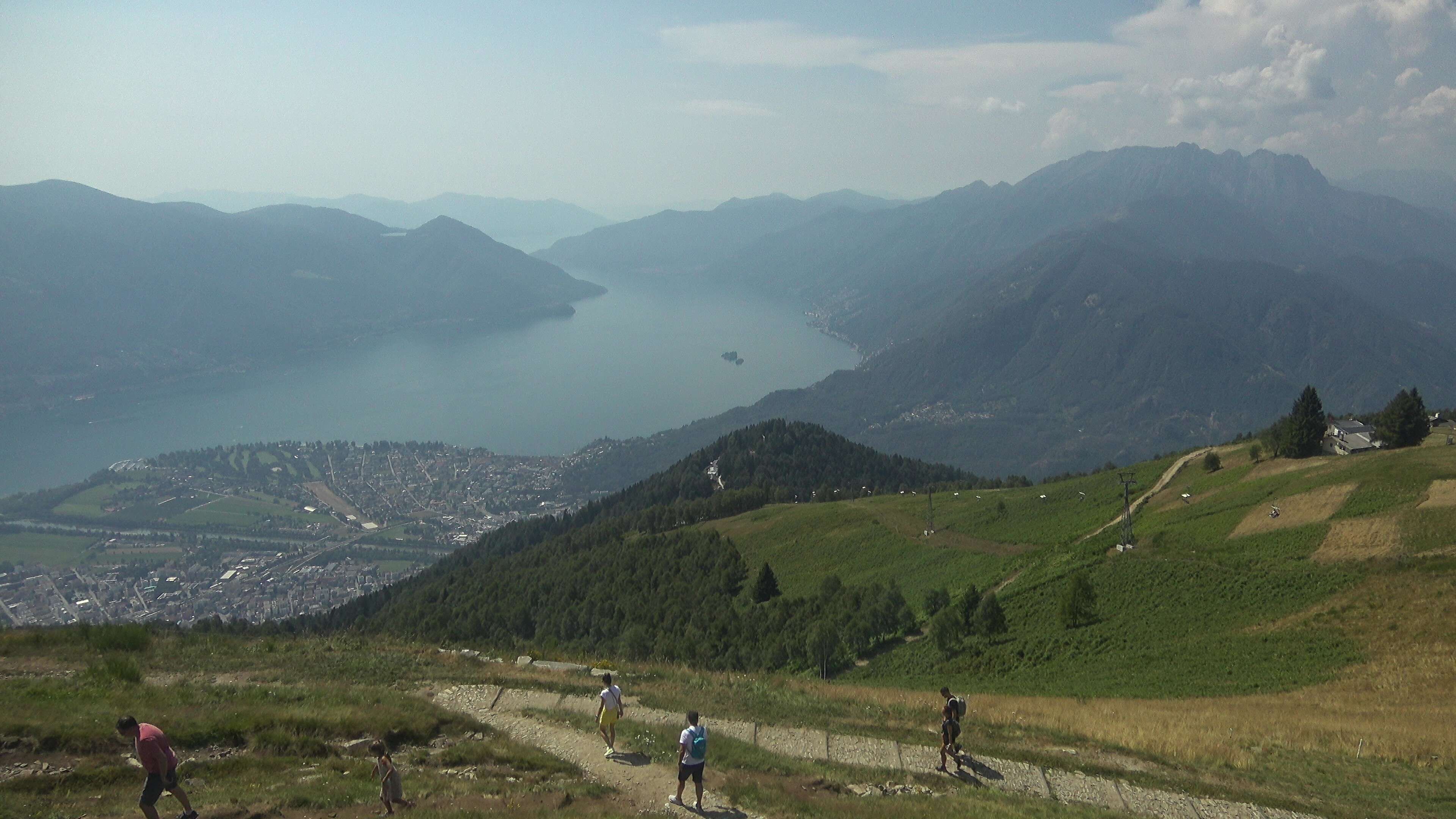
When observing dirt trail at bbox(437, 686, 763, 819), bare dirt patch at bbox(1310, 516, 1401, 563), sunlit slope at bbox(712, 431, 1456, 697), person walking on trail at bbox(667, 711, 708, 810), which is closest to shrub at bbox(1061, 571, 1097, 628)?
sunlit slope at bbox(712, 431, 1456, 697)

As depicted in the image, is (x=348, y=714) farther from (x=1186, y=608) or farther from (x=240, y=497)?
(x=240, y=497)

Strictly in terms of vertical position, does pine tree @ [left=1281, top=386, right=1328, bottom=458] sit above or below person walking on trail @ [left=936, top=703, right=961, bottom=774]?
above

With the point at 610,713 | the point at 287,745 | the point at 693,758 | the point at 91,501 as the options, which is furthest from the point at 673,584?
the point at 91,501

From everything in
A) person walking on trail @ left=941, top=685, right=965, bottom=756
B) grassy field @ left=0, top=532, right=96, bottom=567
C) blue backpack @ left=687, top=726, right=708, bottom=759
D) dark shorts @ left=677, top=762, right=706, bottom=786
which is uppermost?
blue backpack @ left=687, top=726, right=708, bottom=759

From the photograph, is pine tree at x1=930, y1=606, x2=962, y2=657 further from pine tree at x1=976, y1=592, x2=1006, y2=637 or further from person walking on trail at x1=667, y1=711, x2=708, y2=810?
person walking on trail at x1=667, y1=711, x2=708, y2=810

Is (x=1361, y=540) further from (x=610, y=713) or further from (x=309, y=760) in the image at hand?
(x=309, y=760)

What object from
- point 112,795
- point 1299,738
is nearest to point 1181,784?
point 1299,738
